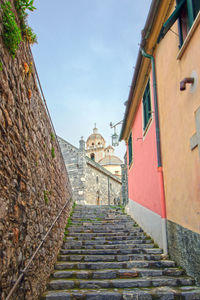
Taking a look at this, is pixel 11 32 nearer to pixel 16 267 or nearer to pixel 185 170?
pixel 16 267

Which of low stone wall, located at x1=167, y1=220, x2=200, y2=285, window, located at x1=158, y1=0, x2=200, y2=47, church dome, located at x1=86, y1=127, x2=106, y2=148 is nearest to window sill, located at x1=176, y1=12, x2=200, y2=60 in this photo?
window, located at x1=158, y1=0, x2=200, y2=47

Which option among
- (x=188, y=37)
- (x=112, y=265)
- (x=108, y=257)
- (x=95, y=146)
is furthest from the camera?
(x=95, y=146)

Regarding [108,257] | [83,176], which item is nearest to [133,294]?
[108,257]

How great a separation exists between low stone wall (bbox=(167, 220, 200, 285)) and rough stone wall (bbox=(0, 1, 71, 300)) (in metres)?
2.25

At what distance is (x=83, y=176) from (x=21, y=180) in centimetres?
1696

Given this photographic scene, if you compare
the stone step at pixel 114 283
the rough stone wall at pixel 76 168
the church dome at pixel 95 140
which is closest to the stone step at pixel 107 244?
the stone step at pixel 114 283

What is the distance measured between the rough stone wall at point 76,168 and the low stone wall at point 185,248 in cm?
1477

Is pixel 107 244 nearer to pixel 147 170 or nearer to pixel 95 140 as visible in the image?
pixel 147 170

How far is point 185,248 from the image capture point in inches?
159

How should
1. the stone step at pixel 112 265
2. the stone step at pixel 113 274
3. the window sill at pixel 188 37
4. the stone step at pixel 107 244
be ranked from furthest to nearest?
the stone step at pixel 107 244 → the stone step at pixel 112 265 → the stone step at pixel 113 274 → the window sill at pixel 188 37

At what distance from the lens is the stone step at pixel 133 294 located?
3.49 meters

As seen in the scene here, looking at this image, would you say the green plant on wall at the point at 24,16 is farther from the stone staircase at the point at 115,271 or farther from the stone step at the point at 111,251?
the stone step at the point at 111,251

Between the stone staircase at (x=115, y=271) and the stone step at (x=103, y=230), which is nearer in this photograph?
the stone staircase at (x=115, y=271)

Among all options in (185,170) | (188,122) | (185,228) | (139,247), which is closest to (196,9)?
(188,122)
